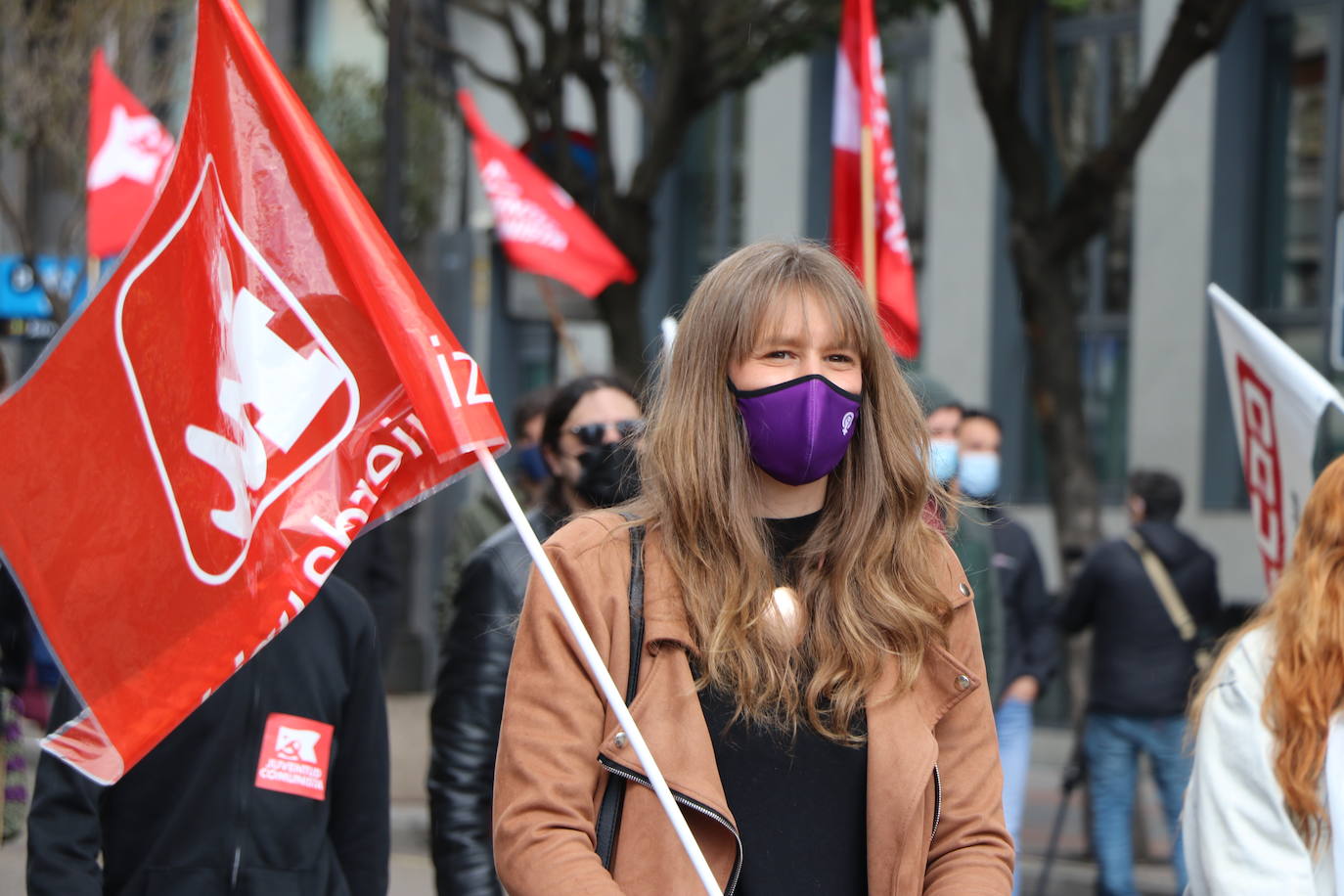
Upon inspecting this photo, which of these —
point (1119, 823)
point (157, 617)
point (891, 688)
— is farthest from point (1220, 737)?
point (1119, 823)

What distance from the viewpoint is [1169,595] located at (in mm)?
8266

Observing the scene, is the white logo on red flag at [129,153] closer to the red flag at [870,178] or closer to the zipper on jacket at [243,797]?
the red flag at [870,178]

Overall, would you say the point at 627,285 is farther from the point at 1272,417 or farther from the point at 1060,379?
the point at 1272,417

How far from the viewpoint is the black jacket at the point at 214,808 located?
354cm

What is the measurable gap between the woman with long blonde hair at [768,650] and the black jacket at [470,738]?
1090 millimetres

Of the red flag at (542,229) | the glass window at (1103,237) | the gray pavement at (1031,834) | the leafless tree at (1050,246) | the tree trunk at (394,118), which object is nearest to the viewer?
the gray pavement at (1031,834)

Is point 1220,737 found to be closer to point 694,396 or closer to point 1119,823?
point 694,396

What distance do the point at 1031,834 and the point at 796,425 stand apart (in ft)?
26.5

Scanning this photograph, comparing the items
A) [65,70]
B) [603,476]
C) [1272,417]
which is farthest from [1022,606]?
[65,70]

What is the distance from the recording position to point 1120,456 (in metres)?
15.1

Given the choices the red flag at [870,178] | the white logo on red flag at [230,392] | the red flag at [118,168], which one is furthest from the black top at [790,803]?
the red flag at [118,168]

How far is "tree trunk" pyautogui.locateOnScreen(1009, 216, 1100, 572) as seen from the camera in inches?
419

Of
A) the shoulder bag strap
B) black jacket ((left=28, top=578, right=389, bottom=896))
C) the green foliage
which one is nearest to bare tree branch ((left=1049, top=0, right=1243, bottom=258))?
the shoulder bag strap

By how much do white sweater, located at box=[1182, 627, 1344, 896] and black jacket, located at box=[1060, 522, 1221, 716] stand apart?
4.76 m
